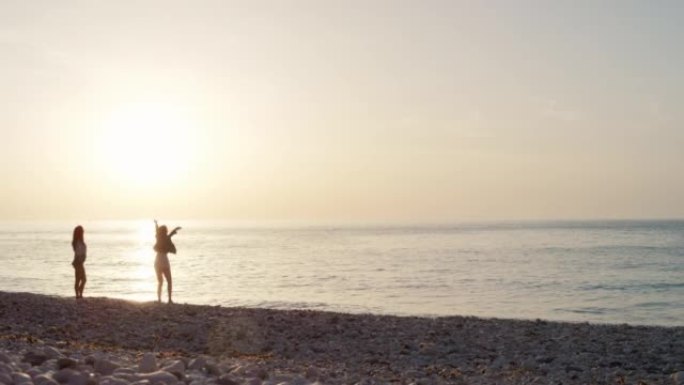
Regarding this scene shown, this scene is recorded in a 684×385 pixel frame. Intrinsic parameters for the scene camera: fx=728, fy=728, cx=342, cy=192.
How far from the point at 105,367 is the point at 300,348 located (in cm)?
642

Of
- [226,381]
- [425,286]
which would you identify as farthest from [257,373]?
[425,286]

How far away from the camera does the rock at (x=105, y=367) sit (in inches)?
357

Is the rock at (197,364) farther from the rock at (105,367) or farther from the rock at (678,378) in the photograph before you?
the rock at (678,378)

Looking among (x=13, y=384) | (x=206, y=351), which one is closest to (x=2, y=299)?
(x=206, y=351)

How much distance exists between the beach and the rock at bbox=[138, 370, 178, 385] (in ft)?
0.06

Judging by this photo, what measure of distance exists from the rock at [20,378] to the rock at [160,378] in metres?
1.19

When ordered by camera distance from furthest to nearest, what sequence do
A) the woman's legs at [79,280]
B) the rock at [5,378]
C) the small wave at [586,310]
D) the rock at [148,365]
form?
the small wave at [586,310]
the woman's legs at [79,280]
the rock at [148,365]
the rock at [5,378]

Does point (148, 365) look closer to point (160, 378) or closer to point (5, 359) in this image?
point (160, 378)

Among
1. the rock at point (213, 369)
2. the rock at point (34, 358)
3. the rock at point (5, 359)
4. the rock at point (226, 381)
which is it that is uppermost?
the rock at point (5, 359)

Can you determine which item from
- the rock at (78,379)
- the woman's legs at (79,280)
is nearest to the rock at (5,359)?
the rock at (78,379)

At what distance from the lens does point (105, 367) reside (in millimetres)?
9156

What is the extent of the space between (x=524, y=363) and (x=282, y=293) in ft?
71.7

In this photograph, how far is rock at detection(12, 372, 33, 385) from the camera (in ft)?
25.4

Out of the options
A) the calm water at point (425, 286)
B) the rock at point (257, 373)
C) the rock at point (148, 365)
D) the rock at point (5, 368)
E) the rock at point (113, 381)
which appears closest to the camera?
the rock at point (113, 381)
